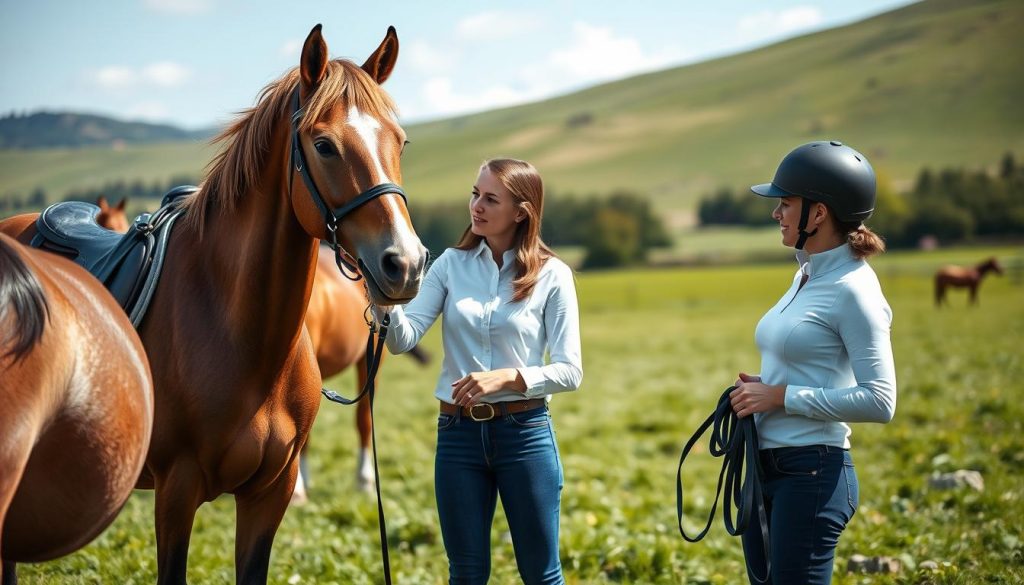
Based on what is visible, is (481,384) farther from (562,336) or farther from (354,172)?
(354,172)

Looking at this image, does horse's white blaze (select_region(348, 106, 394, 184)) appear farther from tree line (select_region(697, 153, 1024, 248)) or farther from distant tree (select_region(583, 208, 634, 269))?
distant tree (select_region(583, 208, 634, 269))

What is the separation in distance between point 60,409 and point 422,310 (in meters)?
1.76

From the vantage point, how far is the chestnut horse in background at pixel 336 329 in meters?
7.05

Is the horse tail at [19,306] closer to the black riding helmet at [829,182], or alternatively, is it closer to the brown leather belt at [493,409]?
the brown leather belt at [493,409]

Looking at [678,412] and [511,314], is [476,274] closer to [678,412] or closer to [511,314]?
[511,314]

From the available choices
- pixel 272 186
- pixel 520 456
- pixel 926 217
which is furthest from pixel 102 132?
pixel 926 217

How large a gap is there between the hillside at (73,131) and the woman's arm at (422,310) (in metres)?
2.11

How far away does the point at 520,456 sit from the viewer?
10.8 feet

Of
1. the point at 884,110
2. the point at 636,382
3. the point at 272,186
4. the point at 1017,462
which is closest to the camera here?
the point at 272,186

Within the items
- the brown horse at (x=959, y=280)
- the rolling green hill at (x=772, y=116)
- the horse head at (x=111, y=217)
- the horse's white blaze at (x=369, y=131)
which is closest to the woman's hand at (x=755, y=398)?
the horse's white blaze at (x=369, y=131)

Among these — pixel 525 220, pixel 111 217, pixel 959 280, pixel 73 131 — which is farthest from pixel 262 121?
pixel 959 280

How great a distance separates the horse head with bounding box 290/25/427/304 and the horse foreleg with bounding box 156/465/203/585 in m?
0.98

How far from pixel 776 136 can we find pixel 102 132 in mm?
89568

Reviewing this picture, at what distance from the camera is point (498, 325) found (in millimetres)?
3393
